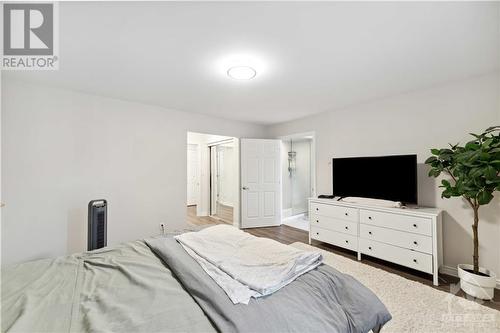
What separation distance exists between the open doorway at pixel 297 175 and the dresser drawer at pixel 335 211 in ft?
6.89

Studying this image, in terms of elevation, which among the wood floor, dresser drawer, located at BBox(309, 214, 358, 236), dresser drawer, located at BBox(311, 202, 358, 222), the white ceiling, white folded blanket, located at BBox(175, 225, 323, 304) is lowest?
the wood floor

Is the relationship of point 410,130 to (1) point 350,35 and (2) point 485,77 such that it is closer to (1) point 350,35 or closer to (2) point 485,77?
(2) point 485,77

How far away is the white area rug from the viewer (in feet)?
5.49

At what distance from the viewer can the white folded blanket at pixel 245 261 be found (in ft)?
3.49

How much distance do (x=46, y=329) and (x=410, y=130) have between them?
12.7ft

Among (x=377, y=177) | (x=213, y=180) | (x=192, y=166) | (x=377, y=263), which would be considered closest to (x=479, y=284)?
(x=377, y=263)

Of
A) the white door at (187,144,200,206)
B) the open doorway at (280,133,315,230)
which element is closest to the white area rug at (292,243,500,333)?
the open doorway at (280,133,315,230)

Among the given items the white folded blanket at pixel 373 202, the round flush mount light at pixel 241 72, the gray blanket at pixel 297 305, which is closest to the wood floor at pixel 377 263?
the white folded blanket at pixel 373 202

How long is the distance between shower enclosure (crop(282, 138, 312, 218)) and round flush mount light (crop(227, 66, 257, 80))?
11.3ft

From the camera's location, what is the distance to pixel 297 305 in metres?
0.98

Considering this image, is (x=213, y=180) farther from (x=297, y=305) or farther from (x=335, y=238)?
(x=297, y=305)

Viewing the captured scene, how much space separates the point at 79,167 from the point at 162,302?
2.78 metres

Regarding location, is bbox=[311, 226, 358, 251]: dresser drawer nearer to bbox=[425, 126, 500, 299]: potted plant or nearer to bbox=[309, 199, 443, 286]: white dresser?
bbox=[309, 199, 443, 286]: white dresser

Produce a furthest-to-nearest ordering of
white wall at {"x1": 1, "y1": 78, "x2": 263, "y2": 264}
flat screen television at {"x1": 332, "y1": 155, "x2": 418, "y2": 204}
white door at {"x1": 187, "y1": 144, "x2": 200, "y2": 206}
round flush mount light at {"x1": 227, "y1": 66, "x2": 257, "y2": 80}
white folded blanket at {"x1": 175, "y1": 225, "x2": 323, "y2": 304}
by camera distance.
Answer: white door at {"x1": 187, "y1": 144, "x2": 200, "y2": 206} < flat screen television at {"x1": 332, "y1": 155, "x2": 418, "y2": 204} < white wall at {"x1": 1, "y1": 78, "x2": 263, "y2": 264} < round flush mount light at {"x1": 227, "y1": 66, "x2": 257, "y2": 80} < white folded blanket at {"x1": 175, "y1": 225, "x2": 323, "y2": 304}
